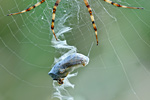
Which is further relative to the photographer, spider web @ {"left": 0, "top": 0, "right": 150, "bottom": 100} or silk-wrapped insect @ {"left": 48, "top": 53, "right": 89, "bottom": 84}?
spider web @ {"left": 0, "top": 0, "right": 150, "bottom": 100}

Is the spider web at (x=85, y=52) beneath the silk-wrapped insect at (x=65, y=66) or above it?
beneath

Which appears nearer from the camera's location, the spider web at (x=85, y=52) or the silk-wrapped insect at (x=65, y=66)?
the silk-wrapped insect at (x=65, y=66)

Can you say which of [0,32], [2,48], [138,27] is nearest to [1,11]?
[0,32]

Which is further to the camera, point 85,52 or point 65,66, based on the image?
point 85,52

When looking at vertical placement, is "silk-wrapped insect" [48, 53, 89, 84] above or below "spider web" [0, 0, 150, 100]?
above

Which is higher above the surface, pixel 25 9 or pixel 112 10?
pixel 25 9

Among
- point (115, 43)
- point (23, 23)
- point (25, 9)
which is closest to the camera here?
point (25, 9)

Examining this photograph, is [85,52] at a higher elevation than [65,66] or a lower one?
lower

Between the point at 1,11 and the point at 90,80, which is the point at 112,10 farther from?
the point at 1,11
